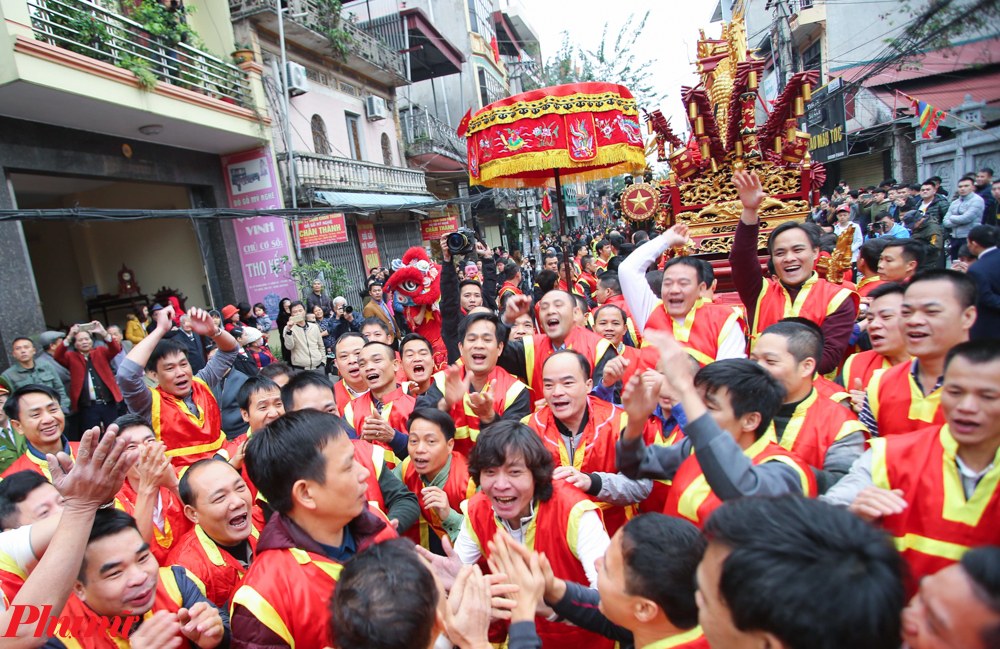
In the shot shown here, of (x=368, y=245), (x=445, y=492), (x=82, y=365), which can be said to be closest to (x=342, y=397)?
(x=445, y=492)

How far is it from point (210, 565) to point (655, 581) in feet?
5.36

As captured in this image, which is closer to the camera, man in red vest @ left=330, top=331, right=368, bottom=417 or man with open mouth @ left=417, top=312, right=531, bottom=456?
man with open mouth @ left=417, top=312, right=531, bottom=456

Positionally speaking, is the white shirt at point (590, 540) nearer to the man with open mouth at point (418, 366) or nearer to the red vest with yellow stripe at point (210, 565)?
the red vest with yellow stripe at point (210, 565)

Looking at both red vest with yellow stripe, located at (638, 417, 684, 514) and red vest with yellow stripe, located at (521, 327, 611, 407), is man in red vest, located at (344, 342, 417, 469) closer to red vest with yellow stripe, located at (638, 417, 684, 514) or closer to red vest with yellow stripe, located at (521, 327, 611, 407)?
red vest with yellow stripe, located at (521, 327, 611, 407)

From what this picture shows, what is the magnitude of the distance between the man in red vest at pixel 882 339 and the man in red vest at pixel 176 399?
3677 millimetres

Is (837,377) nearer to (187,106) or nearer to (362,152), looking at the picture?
(187,106)

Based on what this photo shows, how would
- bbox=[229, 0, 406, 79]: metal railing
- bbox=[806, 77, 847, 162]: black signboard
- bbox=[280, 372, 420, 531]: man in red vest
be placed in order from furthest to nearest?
bbox=[806, 77, 847, 162]: black signboard → bbox=[229, 0, 406, 79]: metal railing → bbox=[280, 372, 420, 531]: man in red vest

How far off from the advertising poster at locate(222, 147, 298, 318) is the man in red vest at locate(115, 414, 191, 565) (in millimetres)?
8334

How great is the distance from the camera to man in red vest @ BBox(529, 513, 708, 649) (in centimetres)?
134

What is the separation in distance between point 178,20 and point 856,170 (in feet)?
67.4

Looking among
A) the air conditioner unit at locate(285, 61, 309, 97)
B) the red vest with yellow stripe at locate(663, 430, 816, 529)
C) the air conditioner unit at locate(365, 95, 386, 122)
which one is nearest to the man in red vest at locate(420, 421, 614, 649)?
the red vest with yellow stripe at locate(663, 430, 816, 529)

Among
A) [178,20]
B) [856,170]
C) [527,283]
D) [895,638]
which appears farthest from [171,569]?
[856,170]

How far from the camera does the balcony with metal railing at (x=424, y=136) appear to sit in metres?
17.4

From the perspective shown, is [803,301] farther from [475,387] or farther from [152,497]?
[152,497]
